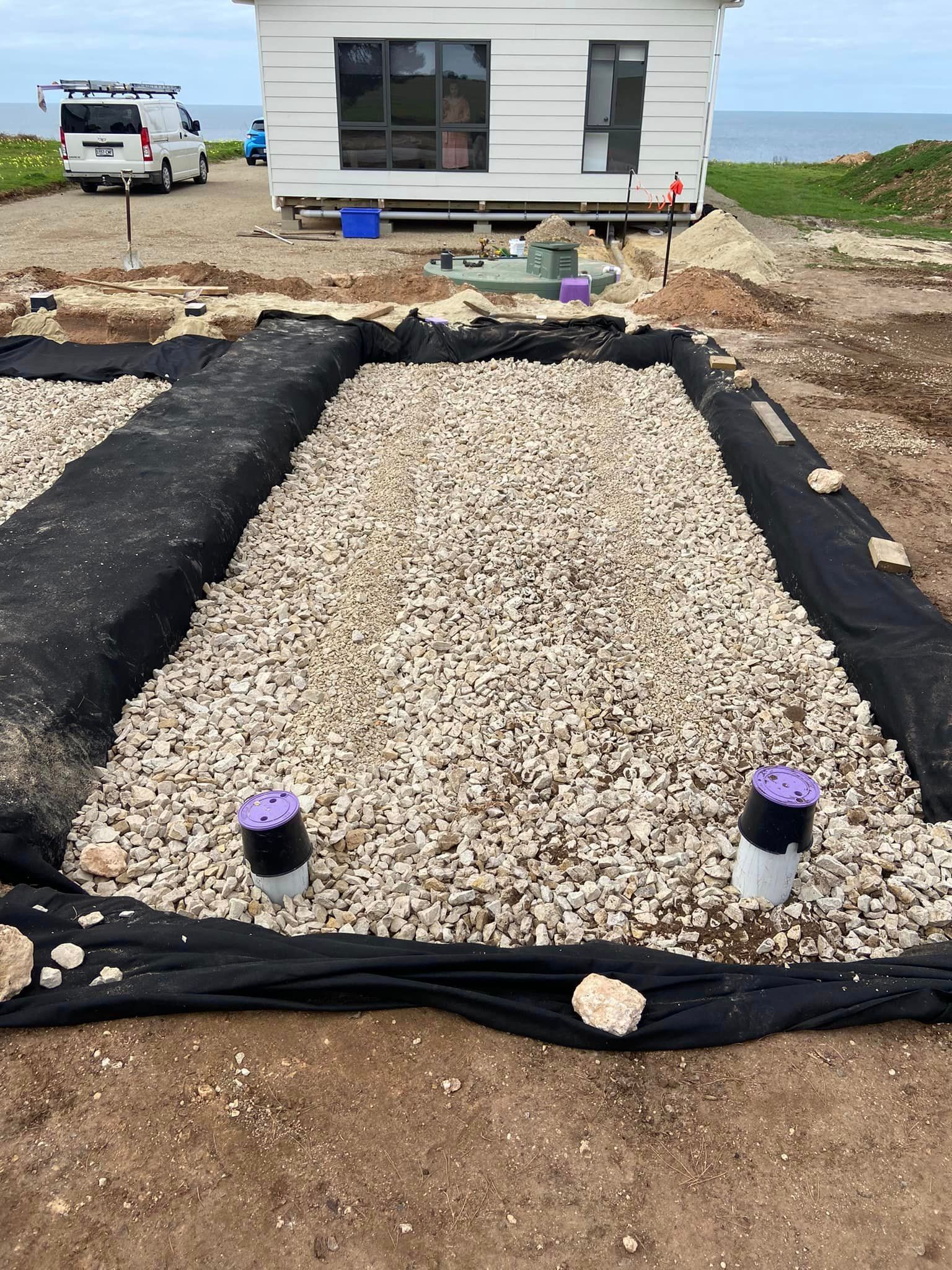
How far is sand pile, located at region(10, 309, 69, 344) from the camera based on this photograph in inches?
331

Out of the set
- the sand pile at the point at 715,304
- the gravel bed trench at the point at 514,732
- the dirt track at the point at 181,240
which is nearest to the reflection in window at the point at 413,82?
the dirt track at the point at 181,240

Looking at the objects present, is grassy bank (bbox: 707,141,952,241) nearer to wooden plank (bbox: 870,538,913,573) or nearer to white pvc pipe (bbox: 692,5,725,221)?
white pvc pipe (bbox: 692,5,725,221)

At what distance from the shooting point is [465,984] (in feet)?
7.64

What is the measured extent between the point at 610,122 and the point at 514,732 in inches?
500

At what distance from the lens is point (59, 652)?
338 cm

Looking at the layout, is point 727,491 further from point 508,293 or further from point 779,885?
point 508,293

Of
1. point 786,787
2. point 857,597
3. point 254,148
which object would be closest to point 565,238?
point 857,597

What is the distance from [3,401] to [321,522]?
3.61m

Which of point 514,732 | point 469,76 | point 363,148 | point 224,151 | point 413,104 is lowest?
point 514,732

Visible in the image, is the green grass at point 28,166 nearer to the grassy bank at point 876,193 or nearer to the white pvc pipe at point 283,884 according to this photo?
the grassy bank at point 876,193

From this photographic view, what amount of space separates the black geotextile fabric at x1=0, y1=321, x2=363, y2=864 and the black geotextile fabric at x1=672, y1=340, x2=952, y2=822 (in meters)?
2.99

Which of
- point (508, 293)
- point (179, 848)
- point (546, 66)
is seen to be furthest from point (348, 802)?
point (546, 66)

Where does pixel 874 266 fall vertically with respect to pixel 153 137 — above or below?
below

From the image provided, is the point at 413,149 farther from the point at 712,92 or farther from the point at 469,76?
the point at 712,92
